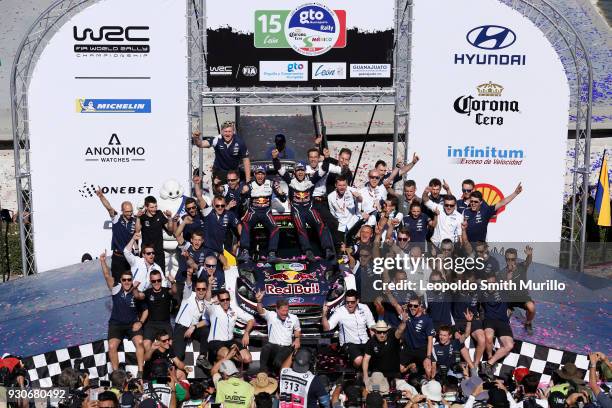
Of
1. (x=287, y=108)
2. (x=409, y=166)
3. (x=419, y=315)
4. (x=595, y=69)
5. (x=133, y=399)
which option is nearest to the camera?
(x=133, y=399)

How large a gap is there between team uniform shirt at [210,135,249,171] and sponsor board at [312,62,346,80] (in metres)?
1.92

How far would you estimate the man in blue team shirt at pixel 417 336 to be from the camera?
39.0 ft

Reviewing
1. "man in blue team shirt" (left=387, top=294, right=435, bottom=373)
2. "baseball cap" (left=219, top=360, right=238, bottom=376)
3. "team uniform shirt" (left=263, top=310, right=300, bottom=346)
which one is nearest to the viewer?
"baseball cap" (left=219, top=360, right=238, bottom=376)

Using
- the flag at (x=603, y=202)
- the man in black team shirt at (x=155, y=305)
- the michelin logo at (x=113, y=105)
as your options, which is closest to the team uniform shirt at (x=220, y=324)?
the man in black team shirt at (x=155, y=305)

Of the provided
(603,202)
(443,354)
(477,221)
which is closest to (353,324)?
(443,354)

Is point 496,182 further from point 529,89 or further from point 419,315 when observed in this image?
point 419,315

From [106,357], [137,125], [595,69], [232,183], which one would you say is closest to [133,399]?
[106,357]

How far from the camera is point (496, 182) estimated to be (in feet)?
55.4

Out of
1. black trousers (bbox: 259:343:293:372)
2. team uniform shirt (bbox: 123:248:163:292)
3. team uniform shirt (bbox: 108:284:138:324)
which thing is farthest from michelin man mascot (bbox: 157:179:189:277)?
black trousers (bbox: 259:343:293:372)

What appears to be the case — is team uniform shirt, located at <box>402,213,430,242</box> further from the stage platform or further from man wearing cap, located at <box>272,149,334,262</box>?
the stage platform

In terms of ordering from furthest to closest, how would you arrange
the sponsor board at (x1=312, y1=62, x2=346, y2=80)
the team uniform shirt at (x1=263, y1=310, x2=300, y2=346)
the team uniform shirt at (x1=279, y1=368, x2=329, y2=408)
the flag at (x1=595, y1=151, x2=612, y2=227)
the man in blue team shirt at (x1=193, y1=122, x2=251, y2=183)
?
the flag at (x1=595, y1=151, x2=612, y2=227)
the sponsor board at (x1=312, y1=62, x2=346, y2=80)
the man in blue team shirt at (x1=193, y1=122, x2=251, y2=183)
the team uniform shirt at (x1=263, y1=310, x2=300, y2=346)
the team uniform shirt at (x1=279, y1=368, x2=329, y2=408)

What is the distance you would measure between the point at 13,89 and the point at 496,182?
340 inches

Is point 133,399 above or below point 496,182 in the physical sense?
below

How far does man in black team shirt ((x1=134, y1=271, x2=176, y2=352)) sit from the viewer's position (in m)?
12.3
